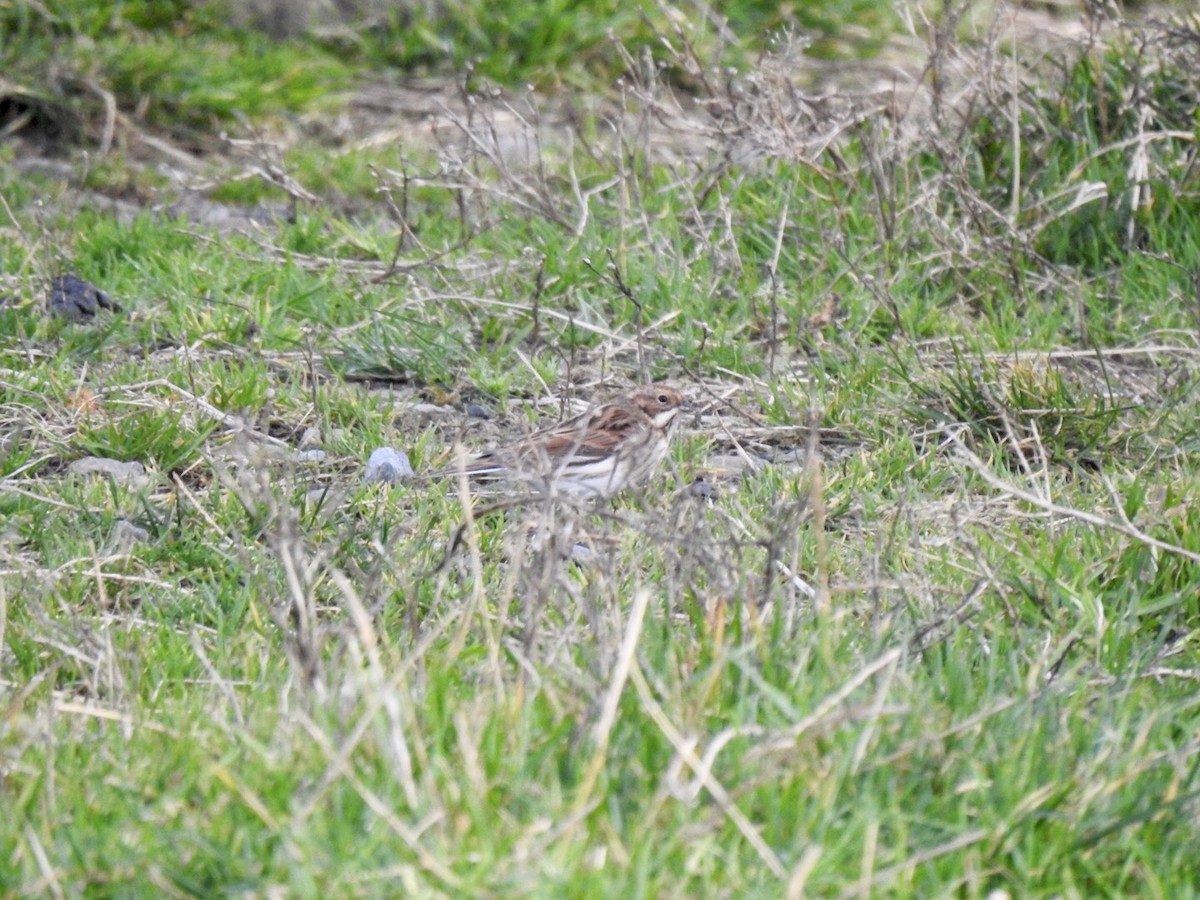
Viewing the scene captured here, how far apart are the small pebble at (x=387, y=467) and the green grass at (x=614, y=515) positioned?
0.09 meters

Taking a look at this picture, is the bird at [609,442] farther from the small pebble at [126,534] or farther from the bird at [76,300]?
the bird at [76,300]

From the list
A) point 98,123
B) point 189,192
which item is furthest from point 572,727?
point 98,123

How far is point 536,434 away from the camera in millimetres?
5285

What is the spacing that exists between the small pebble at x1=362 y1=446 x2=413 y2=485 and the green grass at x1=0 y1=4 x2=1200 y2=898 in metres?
0.09

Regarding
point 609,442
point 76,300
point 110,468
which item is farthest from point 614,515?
point 76,300

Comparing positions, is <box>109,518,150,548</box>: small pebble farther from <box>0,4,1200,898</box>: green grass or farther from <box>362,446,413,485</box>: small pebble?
<box>362,446,413,485</box>: small pebble

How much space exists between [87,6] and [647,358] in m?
4.41

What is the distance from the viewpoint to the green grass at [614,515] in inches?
119

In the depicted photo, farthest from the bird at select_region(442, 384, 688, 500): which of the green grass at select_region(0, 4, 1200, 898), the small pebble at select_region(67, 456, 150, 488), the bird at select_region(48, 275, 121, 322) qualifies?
the bird at select_region(48, 275, 121, 322)

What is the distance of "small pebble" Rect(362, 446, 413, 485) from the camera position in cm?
518

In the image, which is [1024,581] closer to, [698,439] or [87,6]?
→ [698,439]

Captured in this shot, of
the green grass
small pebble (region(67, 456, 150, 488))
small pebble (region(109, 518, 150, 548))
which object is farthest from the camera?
small pebble (region(67, 456, 150, 488))

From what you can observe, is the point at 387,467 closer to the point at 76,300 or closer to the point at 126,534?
the point at 126,534

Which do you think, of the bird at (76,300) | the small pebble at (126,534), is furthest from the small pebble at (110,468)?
the bird at (76,300)
